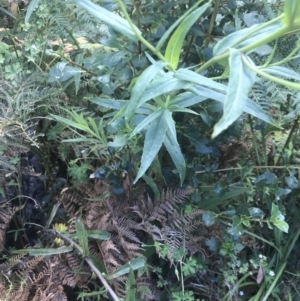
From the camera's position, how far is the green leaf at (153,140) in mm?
705

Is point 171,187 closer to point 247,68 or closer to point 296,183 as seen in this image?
point 296,183

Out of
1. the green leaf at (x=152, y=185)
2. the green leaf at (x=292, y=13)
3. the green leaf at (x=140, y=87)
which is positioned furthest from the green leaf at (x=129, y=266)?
the green leaf at (x=292, y=13)

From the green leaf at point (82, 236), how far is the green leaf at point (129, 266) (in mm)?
70

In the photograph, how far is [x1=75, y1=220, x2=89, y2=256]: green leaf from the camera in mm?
877

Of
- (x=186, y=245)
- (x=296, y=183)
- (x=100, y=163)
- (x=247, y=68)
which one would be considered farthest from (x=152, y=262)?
(x=247, y=68)

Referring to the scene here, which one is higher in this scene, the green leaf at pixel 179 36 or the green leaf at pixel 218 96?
the green leaf at pixel 179 36

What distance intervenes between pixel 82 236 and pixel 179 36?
44 centimetres

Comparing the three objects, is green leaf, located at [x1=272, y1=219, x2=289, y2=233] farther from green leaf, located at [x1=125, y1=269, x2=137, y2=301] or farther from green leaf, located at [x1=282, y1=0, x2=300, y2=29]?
green leaf, located at [x1=282, y1=0, x2=300, y2=29]

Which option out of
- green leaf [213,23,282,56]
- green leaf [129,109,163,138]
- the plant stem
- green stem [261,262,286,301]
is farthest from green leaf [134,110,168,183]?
green stem [261,262,286,301]

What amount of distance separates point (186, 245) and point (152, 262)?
0.10 meters

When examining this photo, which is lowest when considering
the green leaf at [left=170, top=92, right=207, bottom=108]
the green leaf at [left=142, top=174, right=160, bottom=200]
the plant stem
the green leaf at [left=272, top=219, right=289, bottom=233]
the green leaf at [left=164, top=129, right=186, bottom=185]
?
the plant stem

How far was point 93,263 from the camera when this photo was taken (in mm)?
910

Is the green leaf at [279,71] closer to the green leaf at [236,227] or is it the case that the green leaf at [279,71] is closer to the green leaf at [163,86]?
the green leaf at [163,86]

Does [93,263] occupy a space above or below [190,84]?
below
